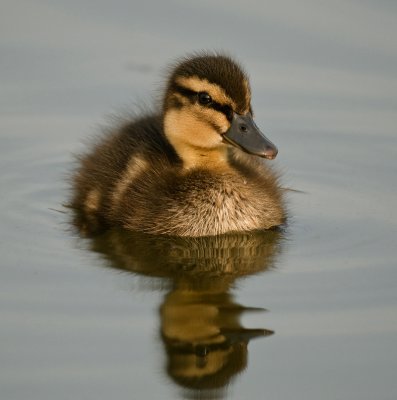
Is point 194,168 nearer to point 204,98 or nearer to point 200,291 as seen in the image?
point 204,98

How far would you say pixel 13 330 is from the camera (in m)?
5.75

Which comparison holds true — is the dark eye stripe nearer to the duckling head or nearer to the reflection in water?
the duckling head

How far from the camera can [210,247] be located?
272 inches

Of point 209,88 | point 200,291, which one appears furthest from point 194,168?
point 200,291

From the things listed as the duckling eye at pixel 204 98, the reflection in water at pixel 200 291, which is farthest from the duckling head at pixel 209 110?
the reflection in water at pixel 200 291

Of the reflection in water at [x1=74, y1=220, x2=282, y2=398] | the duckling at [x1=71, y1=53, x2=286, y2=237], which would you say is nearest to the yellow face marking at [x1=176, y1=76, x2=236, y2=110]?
the duckling at [x1=71, y1=53, x2=286, y2=237]

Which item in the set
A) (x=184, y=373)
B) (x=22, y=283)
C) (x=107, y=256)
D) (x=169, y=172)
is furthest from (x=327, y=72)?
(x=184, y=373)

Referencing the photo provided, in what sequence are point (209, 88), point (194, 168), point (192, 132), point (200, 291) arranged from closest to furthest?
point (200, 291) < point (209, 88) < point (192, 132) < point (194, 168)

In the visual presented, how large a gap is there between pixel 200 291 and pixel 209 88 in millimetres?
1191

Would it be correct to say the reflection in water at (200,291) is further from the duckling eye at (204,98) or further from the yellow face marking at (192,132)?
the duckling eye at (204,98)

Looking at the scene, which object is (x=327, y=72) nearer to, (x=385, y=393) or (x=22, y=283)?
(x=22, y=283)

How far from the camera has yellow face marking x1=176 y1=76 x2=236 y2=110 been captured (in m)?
6.97

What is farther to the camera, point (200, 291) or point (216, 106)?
point (216, 106)

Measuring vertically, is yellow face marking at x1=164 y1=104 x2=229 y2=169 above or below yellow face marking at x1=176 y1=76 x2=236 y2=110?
below
